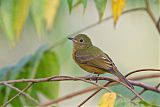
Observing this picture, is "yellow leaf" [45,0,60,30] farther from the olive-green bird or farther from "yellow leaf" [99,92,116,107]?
"yellow leaf" [99,92,116,107]

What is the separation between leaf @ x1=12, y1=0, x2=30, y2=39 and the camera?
6.83ft

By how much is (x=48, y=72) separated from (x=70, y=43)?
0.96ft

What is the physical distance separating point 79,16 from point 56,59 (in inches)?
103

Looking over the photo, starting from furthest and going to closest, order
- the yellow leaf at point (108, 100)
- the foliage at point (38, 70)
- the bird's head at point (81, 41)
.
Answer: the foliage at point (38, 70), the bird's head at point (81, 41), the yellow leaf at point (108, 100)

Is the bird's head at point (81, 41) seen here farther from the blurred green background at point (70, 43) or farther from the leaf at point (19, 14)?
the leaf at point (19, 14)

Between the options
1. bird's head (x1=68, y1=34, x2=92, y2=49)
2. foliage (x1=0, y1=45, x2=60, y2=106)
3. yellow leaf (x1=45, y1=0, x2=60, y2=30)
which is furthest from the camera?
foliage (x1=0, y1=45, x2=60, y2=106)

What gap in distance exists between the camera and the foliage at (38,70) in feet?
8.29

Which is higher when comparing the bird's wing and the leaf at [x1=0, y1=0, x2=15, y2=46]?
the leaf at [x1=0, y1=0, x2=15, y2=46]

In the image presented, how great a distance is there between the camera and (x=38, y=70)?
8.45 feet

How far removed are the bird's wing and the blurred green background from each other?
0.52 feet

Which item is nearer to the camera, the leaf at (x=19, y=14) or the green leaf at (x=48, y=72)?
the leaf at (x=19, y=14)

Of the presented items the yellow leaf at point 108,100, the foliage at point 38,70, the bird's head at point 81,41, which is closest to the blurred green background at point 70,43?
the foliage at point 38,70

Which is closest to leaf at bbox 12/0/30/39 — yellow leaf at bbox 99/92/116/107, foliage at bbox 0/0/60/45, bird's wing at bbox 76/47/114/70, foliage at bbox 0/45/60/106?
foliage at bbox 0/0/60/45

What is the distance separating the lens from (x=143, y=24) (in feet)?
20.5
